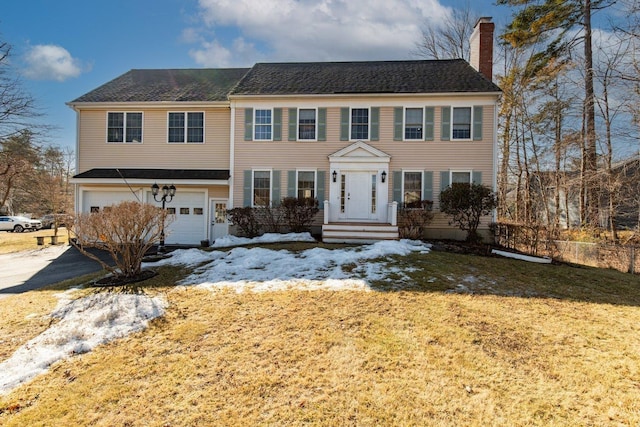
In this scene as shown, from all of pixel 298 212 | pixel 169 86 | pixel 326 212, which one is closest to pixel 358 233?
pixel 326 212

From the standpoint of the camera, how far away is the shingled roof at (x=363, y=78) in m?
12.5

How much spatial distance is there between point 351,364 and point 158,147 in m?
13.5

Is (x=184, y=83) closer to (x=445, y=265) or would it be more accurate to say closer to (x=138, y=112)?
(x=138, y=112)

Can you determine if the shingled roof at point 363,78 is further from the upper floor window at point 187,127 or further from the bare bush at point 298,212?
the bare bush at point 298,212

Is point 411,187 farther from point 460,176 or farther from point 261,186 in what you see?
point 261,186

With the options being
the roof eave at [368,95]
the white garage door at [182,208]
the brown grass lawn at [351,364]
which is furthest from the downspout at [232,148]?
the brown grass lawn at [351,364]

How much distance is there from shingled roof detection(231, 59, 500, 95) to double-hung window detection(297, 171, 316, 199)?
339cm

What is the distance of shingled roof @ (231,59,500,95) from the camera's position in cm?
1249

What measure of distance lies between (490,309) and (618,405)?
218 centimetres

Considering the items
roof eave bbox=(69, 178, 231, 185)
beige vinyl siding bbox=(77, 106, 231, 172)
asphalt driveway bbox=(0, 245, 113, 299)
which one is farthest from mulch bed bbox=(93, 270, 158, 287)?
beige vinyl siding bbox=(77, 106, 231, 172)

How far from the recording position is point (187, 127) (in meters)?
13.5

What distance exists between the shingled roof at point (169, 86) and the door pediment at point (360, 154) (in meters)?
5.95

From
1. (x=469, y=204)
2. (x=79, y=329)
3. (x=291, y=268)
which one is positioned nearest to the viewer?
(x=79, y=329)

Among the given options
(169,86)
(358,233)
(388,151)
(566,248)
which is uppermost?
(169,86)
